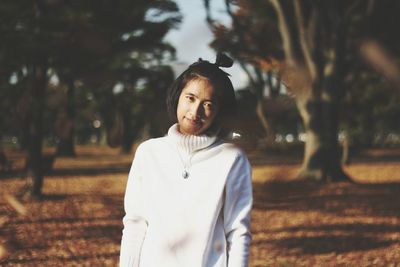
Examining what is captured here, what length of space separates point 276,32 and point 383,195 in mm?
7246

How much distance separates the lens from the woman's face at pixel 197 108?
68.2 inches

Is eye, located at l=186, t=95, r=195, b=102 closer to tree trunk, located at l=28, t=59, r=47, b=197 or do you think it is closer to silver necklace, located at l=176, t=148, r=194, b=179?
silver necklace, located at l=176, t=148, r=194, b=179

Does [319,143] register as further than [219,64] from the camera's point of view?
Yes

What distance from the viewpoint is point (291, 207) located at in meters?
9.96

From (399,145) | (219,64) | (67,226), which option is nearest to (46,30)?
(67,226)

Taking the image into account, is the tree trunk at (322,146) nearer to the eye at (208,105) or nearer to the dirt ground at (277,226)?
the dirt ground at (277,226)

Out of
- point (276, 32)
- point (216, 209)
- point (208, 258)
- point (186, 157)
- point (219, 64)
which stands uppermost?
point (276, 32)

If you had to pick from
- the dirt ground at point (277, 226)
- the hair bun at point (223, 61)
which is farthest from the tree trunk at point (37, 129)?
the hair bun at point (223, 61)

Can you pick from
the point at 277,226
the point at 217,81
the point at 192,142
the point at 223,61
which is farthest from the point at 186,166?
the point at 277,226

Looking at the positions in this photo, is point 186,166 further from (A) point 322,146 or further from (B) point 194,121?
(A) point 322,146

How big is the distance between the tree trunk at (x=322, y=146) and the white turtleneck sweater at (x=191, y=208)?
38.8 ft

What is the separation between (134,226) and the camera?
1.78m

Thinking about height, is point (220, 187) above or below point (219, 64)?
below

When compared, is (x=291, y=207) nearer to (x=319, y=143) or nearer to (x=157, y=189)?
(x=319, y=143)
